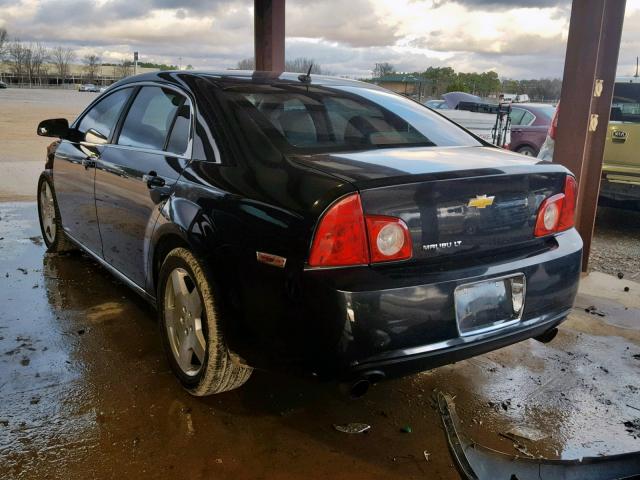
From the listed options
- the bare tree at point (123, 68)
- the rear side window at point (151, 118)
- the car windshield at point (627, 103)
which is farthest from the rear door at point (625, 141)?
the bare tree at point (123, 68)

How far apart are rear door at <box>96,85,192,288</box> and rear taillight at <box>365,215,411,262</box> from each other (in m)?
1.14

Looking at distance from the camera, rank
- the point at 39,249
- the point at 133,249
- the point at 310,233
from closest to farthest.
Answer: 1. the point at 310,233
2. the point at 133,249
3. the point at 39,249

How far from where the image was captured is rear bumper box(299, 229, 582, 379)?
214cm

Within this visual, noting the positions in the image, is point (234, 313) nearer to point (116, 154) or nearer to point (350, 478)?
point (350, 478)

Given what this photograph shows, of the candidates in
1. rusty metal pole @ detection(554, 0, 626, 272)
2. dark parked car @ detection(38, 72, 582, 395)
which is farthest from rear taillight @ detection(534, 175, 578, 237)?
rusty metal pole @ detection(554, 0, 626, 272)

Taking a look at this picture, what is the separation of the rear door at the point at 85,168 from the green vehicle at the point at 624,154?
5.52 m

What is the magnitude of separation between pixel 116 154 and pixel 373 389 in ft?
6.70

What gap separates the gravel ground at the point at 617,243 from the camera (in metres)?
5.63

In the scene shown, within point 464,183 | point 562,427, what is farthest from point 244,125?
point 562,427

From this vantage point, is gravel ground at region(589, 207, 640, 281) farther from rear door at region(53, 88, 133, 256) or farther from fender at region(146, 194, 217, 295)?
rear door at region(53, 88, 133, 256)

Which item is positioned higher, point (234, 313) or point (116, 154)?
point (116, 154)

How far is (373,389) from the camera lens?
3080 mm

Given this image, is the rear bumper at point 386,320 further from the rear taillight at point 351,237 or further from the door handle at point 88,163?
the door handle at point 88,163

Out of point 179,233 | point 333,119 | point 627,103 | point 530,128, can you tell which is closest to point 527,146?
point 530,128
